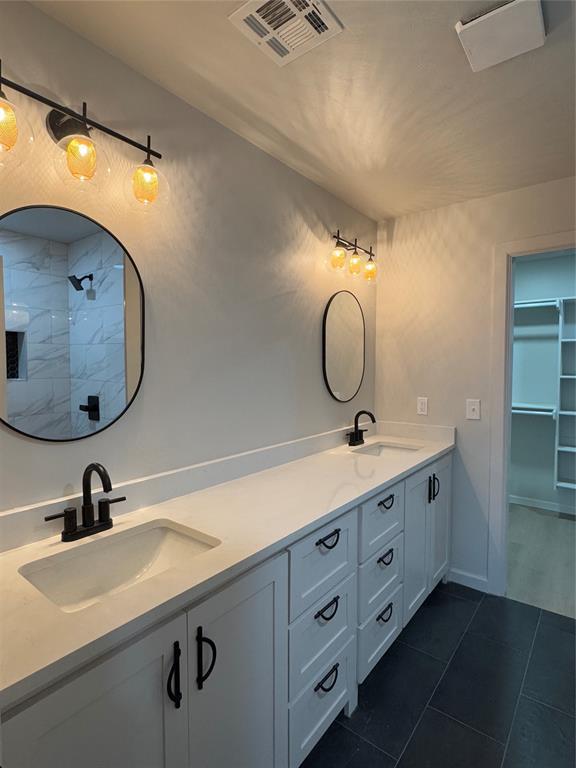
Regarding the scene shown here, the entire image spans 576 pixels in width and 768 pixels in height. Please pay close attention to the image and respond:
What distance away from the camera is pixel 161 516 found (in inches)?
52.9

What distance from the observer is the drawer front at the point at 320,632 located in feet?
4.11

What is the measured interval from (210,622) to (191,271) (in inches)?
47.9

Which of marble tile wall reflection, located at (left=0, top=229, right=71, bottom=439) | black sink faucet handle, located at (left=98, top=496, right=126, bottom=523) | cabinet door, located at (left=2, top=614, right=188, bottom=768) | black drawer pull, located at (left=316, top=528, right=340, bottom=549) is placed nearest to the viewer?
cabinet door, located at (left=2, top=614, right=188, bottom=768)

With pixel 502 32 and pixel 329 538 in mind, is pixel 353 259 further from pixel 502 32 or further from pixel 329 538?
pixel 329 538

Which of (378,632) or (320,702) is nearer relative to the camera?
(320,702)

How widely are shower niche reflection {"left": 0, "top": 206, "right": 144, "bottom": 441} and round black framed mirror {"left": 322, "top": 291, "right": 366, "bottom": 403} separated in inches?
48.6

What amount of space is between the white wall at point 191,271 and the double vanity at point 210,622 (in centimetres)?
23

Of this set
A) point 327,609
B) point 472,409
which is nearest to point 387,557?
point 327,609

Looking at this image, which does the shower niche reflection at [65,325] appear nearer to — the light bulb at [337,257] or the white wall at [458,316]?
the light bulb at [337,257]

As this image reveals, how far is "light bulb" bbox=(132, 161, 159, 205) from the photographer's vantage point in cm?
129

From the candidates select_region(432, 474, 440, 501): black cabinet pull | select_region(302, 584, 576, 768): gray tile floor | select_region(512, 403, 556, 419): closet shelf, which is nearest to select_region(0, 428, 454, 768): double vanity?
select_region(302, 584, 576, 768): gray tile floor

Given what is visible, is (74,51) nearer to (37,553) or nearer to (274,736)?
(37,553)

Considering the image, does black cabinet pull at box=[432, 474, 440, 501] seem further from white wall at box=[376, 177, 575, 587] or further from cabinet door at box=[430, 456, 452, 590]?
white wall at box=[376, 177, 575, 587]

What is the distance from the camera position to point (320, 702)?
1379 millimetres
